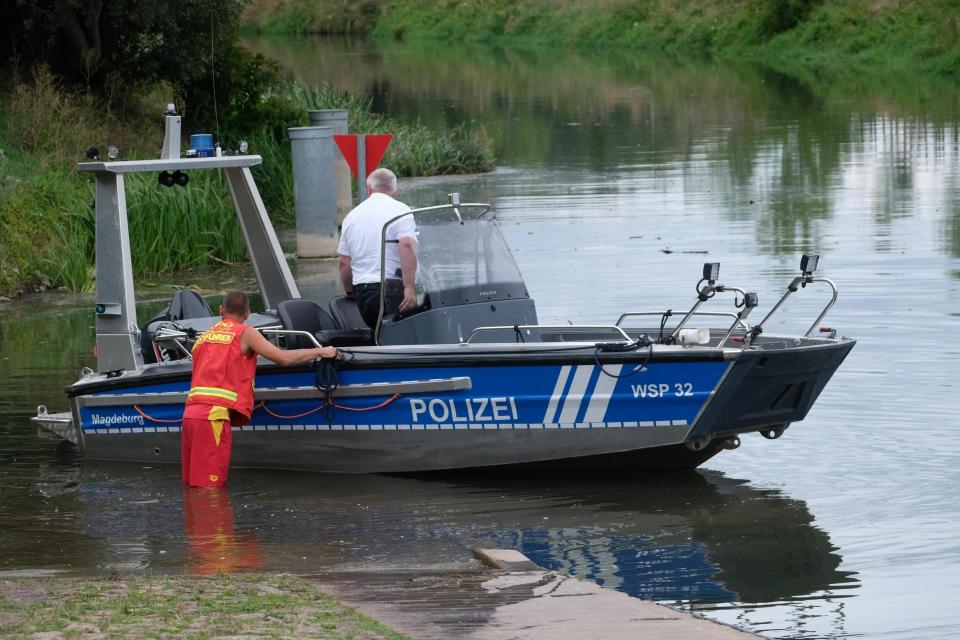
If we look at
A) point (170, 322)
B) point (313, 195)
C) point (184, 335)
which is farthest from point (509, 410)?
point (313, 195)

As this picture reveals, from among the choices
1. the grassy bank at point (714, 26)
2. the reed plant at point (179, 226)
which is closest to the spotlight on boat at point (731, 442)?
the reed plant at point (179, 226)

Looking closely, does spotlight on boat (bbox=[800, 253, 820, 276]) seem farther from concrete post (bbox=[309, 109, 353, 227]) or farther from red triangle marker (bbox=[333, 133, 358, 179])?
concrete post (bbox=[309, 109, 353, 227])

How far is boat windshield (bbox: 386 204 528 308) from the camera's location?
34.6ft

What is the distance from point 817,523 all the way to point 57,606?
4.25 m

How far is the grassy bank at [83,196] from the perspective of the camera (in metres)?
18.8

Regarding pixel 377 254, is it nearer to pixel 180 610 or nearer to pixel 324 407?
pixel 324 407

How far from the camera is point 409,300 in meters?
10.4

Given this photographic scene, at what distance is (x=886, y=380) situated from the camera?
40.5 feet

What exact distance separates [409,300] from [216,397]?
1353 mm

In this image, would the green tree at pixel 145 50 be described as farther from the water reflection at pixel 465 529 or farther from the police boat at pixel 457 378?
the water reflection at pixel 465 529

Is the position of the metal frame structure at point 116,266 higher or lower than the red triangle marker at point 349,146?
lower

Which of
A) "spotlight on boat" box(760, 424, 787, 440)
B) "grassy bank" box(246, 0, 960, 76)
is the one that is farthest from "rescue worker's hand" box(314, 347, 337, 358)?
"grassy bank" box(246, 0, 960, 76)

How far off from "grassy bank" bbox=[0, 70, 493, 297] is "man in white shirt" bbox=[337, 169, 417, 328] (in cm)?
819

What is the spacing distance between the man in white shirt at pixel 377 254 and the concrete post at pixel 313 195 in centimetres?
991
